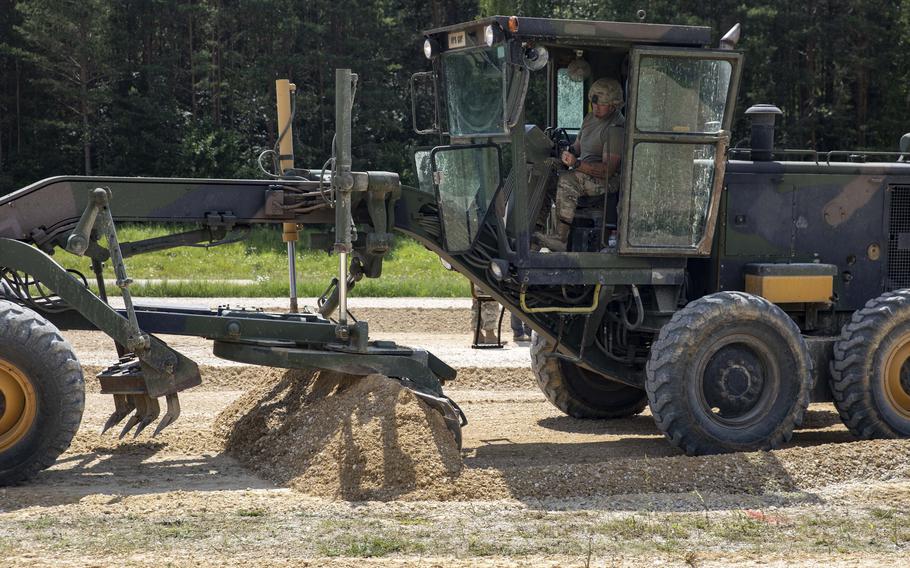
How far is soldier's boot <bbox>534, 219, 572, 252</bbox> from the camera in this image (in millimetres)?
8938

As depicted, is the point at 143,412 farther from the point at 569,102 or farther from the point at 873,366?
the point at 873,366

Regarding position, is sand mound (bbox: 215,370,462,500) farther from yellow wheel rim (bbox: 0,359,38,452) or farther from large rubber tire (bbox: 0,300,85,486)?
yellow wheel rim (bbox: 0,359,38,452)

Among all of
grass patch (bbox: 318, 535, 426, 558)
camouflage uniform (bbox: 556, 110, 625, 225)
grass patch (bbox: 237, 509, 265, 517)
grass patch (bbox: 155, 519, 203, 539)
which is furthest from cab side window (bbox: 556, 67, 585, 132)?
grass patch (bbox: 155, 519, 203, 539)

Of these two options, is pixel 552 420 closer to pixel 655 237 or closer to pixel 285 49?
pixel 655 237

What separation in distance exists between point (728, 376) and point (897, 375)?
1437 mm

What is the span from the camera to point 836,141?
3391cm

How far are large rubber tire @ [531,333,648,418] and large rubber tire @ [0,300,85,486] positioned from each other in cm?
408

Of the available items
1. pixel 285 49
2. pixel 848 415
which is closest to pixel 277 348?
pixel 848 415

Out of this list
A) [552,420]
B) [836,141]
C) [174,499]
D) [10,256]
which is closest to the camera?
[174,499]

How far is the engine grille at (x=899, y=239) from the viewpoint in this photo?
984 cm

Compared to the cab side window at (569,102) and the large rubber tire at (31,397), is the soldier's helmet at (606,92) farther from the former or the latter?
the large rubber tire at (31,397)

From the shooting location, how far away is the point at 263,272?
2334cm

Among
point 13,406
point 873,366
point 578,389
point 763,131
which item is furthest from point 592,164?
point 13,406

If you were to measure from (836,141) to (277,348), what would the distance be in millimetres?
28762
